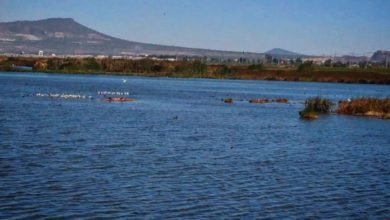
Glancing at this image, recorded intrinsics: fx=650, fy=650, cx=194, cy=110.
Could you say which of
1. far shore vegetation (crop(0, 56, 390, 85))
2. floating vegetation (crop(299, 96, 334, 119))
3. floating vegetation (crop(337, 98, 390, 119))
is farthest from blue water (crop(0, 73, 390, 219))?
far shore vegetation (crop(0, 56, 390, 85))

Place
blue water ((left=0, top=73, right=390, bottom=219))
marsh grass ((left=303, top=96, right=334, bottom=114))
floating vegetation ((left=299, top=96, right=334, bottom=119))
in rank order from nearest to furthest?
blue water ((left=0, top=73, right=390, bottom=219)) → floating vegetation ((left=299, top=96, right=334, bottom=119)) → marsh grass ((left=303, top=96, right=334, bottom=114))

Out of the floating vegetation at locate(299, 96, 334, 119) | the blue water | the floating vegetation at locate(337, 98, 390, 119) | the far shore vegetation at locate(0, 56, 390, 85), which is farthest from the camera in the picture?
the far shore vegetation at locate(0, 56, 390, 85)

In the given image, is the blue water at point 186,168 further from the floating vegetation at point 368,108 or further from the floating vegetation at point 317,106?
the floating vegetation at point 368,108

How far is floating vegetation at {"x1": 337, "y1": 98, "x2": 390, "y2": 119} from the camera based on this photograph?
48312 millimetres

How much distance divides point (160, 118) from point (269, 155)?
16838 millimetres

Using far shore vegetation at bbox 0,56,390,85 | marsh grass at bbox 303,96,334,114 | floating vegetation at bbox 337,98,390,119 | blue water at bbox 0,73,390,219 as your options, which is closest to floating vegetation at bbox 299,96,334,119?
marsh grass at bbox 303,96,334,114

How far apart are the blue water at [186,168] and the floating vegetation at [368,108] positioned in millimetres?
8758

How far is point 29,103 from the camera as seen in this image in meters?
48.5

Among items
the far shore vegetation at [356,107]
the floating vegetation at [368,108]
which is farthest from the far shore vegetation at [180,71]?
the far shore vegetation at [356,107]

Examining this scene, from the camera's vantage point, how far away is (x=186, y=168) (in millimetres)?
21047

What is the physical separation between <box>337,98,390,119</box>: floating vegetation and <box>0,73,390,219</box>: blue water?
876 centimetres

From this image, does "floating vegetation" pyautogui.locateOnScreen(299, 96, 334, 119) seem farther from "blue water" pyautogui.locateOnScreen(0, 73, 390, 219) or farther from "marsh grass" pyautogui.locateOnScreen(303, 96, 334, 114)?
"blue water" pyautogui.locateOnScreen(0, 73, 390, 219)

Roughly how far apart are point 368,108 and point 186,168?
3111 cm

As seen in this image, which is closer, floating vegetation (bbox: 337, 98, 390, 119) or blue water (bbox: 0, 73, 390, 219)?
blue water (bbox: 0, 73, 390, 219)
